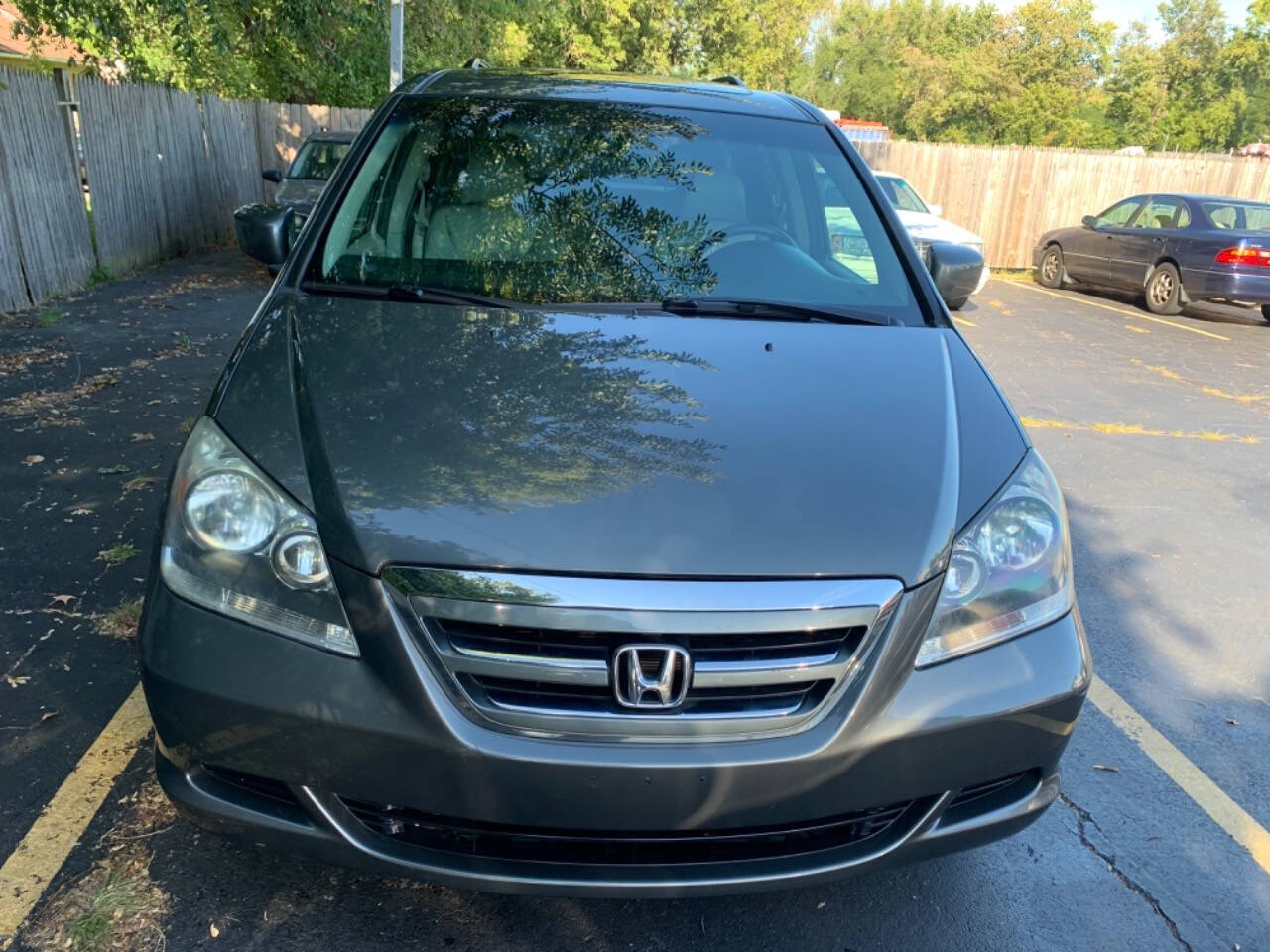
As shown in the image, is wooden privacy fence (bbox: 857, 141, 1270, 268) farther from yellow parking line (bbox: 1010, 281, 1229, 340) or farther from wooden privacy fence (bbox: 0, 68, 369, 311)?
wooden privacy fence (bbox: 0, 68, 369, 311)

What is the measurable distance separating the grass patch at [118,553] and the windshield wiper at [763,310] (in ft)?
8.10

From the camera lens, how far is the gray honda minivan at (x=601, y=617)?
1700 millimetres

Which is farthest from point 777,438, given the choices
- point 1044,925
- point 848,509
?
point 1044,925

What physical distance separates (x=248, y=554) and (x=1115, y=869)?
230 cm

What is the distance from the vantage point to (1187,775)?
2945mm

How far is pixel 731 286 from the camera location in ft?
9.44

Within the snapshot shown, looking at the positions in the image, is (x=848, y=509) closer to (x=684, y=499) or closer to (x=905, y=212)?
(x=684, y=499)

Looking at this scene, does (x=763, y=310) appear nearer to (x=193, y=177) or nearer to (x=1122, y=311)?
(x=193, y=177)

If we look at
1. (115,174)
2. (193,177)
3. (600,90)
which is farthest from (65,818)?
(193,177)

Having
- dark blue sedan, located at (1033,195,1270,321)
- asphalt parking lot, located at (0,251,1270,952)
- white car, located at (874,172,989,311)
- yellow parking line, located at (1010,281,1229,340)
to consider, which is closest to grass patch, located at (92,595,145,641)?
asphalt parking lot, located at (0,251,1270,952)

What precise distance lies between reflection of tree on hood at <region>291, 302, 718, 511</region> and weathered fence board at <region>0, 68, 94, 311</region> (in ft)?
24.2

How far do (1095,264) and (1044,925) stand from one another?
569 inches

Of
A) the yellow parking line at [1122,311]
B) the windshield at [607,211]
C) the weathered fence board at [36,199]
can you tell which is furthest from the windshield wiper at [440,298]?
the yellow parking line at [1122,311]

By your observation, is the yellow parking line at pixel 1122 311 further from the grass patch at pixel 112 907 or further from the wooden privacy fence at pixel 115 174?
the grass patch at pixel 112 907
